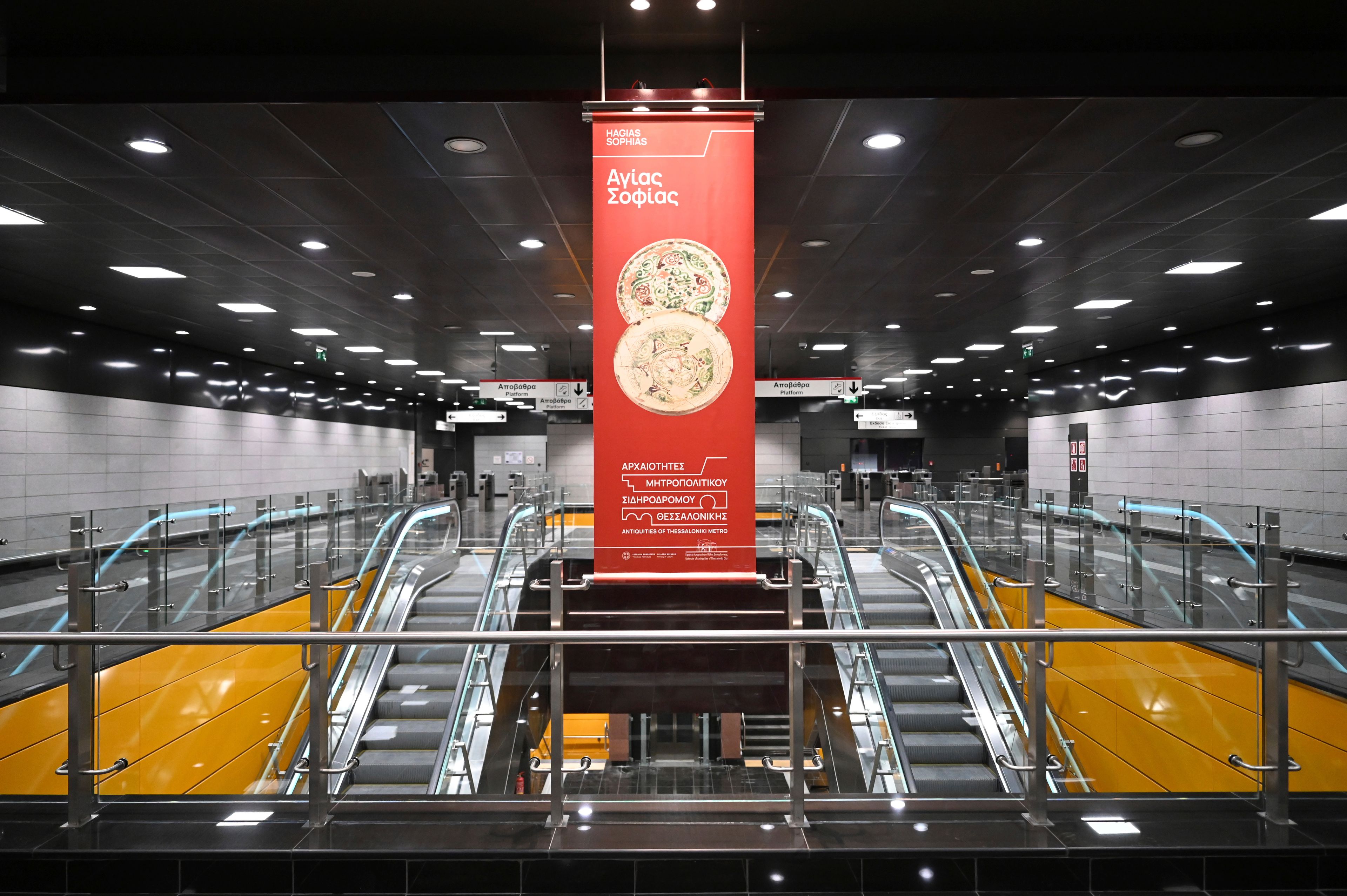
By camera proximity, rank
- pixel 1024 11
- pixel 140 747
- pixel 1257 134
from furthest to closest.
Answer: pixel 1257 134 → pixel 1024 11 → pixel 140 747

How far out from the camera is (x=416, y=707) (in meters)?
4.38

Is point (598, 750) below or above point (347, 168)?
below

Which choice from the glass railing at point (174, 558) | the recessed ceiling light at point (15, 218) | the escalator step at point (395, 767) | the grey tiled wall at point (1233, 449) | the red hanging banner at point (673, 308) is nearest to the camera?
the escalator step at point (395, 767)

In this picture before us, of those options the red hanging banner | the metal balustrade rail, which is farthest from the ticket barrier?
the metal balustrade rail

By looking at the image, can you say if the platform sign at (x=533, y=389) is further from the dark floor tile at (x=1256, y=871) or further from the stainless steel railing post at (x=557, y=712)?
the dark floor tile at (x=1256, y=871)

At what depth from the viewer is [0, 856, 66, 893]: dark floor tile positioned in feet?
8.41

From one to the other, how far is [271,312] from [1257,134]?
1135 centimetres

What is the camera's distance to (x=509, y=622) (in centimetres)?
420

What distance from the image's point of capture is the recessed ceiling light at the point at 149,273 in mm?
7996

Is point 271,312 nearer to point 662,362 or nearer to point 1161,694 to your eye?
point 662,362

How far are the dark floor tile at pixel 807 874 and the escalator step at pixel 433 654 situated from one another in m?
1.59

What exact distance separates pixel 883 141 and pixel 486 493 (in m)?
20.2

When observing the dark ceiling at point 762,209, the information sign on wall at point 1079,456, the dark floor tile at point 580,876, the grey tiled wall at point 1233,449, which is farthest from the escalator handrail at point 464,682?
the information sign on wall at point 1079,456

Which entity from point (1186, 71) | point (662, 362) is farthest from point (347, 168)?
point (1186, 71)
